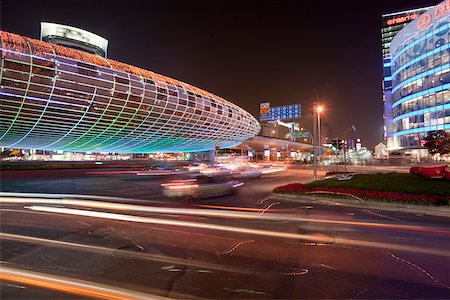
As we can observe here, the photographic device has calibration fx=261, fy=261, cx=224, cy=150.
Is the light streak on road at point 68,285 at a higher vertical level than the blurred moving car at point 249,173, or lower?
lower

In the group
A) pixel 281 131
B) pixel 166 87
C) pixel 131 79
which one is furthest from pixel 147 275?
pixel 281 131

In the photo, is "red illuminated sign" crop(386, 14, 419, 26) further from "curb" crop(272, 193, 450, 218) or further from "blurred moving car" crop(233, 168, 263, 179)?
"curb" crop(272, 193, 450, 218)

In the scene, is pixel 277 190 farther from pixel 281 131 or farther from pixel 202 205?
pixel 281 131

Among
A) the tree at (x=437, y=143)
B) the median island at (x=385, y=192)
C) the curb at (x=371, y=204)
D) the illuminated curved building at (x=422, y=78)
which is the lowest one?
the curb at (x=371, y=204)

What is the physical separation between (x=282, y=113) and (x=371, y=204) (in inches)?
1078

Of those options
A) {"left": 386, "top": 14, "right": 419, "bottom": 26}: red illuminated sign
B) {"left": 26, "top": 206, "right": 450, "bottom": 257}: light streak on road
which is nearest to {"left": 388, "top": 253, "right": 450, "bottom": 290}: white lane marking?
{"left": 26, "top": 206, "right": 450, "bottom": 257}: light streak on road

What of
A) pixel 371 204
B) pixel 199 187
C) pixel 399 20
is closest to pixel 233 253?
pixel 199 187

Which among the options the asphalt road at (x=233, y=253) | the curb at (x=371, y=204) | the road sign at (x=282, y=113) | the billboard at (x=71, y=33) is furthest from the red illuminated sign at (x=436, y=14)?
the billboard at (x=71, y=33)

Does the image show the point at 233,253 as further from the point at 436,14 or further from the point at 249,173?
the point at 436,14

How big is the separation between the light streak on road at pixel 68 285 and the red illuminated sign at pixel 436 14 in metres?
77.5

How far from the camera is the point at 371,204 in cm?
1291

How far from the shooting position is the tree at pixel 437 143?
1107 inches

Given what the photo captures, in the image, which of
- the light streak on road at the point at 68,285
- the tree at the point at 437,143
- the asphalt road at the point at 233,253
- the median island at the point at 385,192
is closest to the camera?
the light streak on road at the point at 68,285

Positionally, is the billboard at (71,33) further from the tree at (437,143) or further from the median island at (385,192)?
the tree at (437,143)
